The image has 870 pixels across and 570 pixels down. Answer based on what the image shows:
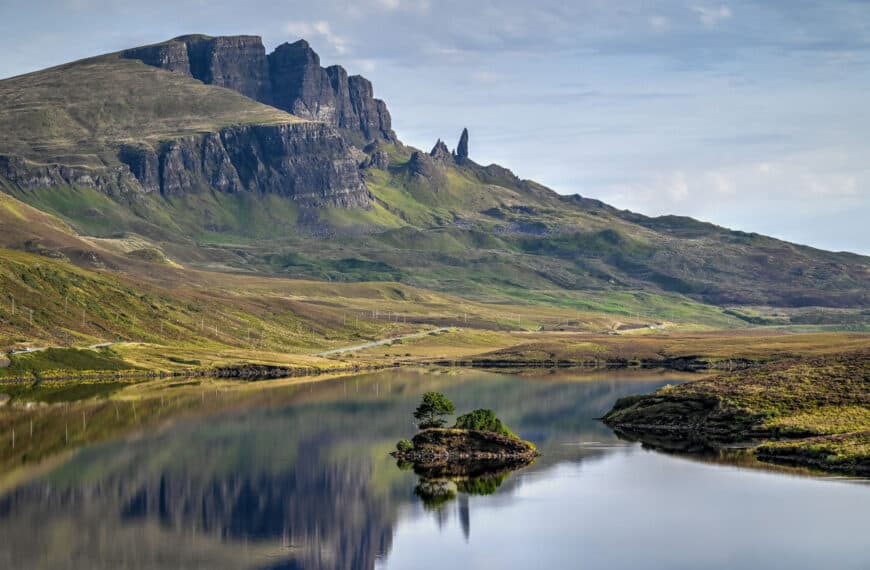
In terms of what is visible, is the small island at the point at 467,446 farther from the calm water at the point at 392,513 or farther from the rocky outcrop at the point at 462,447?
the calm water at the point at 392,513

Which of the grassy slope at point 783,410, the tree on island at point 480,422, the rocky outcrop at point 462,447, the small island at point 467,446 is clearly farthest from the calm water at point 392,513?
the grassy slope at point 783,410

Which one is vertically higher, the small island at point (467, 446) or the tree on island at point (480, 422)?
the tree on island at point (480, 422)

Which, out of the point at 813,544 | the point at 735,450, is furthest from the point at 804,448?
the point at 813,544

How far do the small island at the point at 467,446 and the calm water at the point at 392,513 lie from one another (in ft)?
8.93

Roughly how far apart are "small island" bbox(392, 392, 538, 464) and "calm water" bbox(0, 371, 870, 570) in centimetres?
272

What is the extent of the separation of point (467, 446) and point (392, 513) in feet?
73.0

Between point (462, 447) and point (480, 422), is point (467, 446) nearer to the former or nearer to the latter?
point (462, 447)

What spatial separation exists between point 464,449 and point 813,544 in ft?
130

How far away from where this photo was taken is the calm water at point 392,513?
7250 cm

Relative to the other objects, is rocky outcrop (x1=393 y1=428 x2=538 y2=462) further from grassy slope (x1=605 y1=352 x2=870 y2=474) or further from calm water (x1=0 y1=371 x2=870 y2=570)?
grassy slope (x1=605 y1=352 x2=870 y2=474)

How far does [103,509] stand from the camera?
87812mm

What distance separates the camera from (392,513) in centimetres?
8581

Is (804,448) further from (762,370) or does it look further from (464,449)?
(762,370)

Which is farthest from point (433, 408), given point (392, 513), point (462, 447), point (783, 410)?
point (783, 410)
